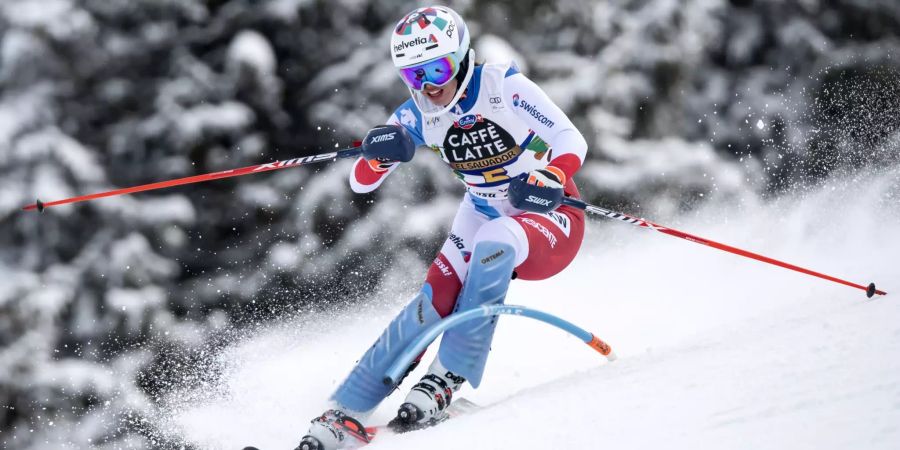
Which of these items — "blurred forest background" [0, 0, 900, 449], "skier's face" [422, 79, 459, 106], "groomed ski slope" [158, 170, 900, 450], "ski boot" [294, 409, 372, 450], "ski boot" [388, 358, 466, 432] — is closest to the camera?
"groomed ski slope" [158, 170, 900, 450]

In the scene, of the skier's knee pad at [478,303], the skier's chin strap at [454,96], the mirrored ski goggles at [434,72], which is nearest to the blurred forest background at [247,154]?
the skier's knee pad at [478,303]

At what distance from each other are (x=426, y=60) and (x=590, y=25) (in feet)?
14.5

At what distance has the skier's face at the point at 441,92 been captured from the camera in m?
3.71

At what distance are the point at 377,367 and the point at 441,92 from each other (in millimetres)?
1121

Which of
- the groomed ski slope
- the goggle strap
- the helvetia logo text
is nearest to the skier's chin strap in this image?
the goggle strap

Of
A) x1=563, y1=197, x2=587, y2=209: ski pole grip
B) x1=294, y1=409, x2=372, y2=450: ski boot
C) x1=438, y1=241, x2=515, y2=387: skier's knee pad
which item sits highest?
x1=563, y1=197, x2=587, y2=209: ski pole grip

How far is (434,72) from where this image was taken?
11.9 ft

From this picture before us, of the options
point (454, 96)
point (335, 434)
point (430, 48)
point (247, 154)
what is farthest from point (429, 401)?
point (247, 154)

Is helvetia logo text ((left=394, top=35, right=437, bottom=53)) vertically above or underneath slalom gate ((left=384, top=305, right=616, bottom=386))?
above

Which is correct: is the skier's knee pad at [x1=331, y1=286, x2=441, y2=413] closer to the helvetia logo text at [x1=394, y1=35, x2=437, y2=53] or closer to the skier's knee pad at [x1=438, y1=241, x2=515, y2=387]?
the skier's knee pad at [x1=438, y1=241, x2=515, y2=387]

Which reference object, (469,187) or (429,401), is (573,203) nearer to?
(469,187)

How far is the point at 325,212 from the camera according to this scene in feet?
22.8

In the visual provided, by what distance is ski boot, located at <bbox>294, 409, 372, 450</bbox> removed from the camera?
3.40 meters

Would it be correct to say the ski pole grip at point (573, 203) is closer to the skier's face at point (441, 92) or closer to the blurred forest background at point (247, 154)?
the skier's face at point (441, 92)
